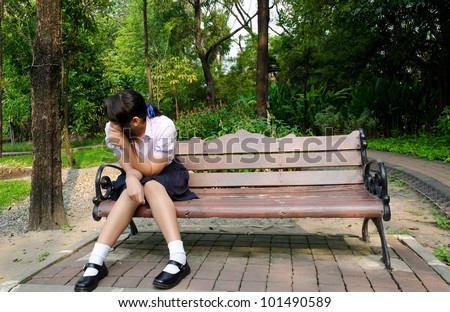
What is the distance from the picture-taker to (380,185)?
3027 mm

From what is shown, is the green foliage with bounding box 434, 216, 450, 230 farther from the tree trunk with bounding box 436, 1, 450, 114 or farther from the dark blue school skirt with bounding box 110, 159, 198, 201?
the tree trunk with bounding box 436, 1, 450, 114

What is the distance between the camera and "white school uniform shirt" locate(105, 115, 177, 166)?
126 inches

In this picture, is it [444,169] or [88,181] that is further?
[88,181]

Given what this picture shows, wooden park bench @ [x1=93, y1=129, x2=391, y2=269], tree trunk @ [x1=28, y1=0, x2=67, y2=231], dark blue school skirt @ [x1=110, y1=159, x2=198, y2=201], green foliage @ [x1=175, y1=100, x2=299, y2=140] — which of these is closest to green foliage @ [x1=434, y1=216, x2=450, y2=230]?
wooden park bench @ [x1=93, y1=129, x2=391, y2=269]

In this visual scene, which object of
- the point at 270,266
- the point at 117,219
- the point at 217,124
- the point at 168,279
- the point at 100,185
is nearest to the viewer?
the point at 168,279

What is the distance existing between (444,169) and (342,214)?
15.9 ft

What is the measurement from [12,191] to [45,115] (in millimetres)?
3485

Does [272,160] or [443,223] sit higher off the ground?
[272,160]

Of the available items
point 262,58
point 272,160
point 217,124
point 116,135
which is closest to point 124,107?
point 116,135

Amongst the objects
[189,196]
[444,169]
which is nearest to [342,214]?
[189,196]

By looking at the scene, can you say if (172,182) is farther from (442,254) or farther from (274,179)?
(442,254)

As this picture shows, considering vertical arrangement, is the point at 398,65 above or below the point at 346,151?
above

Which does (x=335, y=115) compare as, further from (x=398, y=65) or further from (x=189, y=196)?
(x=189, y=196)
